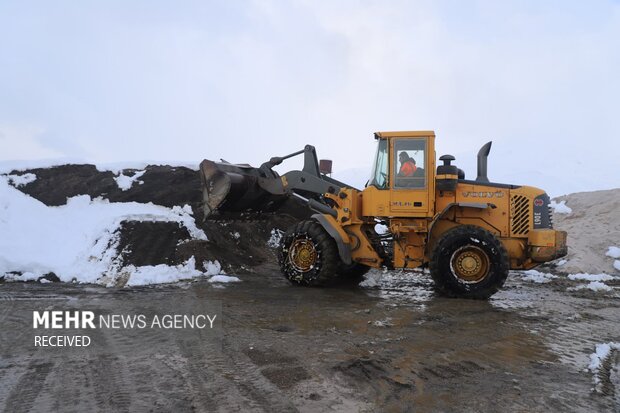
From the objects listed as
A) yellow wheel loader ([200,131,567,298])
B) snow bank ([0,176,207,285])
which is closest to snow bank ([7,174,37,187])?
snow bank ([0,176,207,285])

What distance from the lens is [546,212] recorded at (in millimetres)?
7887

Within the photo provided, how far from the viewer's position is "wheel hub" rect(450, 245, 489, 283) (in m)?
7.48

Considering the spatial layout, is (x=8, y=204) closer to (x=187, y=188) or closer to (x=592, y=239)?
Answer: (x=187, y=188)

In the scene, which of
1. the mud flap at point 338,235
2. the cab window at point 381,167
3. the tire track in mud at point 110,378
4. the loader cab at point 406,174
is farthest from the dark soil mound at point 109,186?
the tire track in mud at point 110,378

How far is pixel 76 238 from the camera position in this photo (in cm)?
982

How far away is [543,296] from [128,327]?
21.1 feet

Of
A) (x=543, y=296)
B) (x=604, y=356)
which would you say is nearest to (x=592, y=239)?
(x=543, y=296)

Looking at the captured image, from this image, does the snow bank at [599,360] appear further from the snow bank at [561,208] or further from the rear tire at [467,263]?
the snow bank at [561,208]

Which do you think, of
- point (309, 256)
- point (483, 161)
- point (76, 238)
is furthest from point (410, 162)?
point (76, 238)

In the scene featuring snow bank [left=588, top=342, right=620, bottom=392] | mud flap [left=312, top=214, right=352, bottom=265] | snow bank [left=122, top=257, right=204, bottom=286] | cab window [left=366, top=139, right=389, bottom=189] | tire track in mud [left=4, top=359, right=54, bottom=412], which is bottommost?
tire track in mud [left=4, top=359, right=54, bottom=412]

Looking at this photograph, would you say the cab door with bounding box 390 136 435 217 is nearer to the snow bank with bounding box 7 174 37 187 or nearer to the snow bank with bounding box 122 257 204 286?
the snow bank with bounding box 122 257 204 286

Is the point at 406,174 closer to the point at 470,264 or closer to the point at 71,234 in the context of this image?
the point at 470,264

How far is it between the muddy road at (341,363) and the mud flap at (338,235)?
1.28 m

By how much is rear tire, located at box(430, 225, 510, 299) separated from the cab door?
28.6 inches
